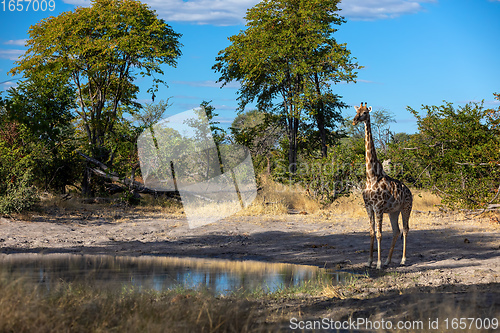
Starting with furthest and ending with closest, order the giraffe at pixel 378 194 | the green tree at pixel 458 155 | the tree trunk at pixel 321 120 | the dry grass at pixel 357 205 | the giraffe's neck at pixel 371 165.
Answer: the tree trunk at pixel 321 120 < the dry grass at pixel 357 205 < the green tree at pixel 458 155 < the giraffe's neck at pixel 371 165 < the giraffe at pixel 378 194

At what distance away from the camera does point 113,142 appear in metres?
22.0

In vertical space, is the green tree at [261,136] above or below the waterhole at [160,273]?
above

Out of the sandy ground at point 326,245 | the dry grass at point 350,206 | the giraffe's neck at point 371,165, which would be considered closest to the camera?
the sandy ground at point 326,245

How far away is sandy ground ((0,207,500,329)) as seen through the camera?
21.4ft

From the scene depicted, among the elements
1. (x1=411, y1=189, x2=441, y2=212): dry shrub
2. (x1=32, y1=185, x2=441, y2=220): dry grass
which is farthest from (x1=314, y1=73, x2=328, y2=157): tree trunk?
(x1=411, y1=189, x2=441, y2=212): dry shrub

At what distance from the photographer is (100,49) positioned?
22.5 m

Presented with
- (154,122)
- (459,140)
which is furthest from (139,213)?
(459,140)

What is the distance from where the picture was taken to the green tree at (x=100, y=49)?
2181 centimetres

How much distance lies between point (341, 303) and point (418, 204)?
44.7 ft

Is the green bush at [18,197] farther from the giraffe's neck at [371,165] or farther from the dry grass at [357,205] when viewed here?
the dry grass at [357,205]

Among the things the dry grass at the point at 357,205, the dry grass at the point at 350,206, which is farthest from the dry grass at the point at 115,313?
the dry grass at the point at 357,205

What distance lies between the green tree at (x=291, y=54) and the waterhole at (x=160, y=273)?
1503 cm

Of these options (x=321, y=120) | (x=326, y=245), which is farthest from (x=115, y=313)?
(x=321, y=120)

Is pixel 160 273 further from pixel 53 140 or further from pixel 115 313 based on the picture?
pixel 53 140
